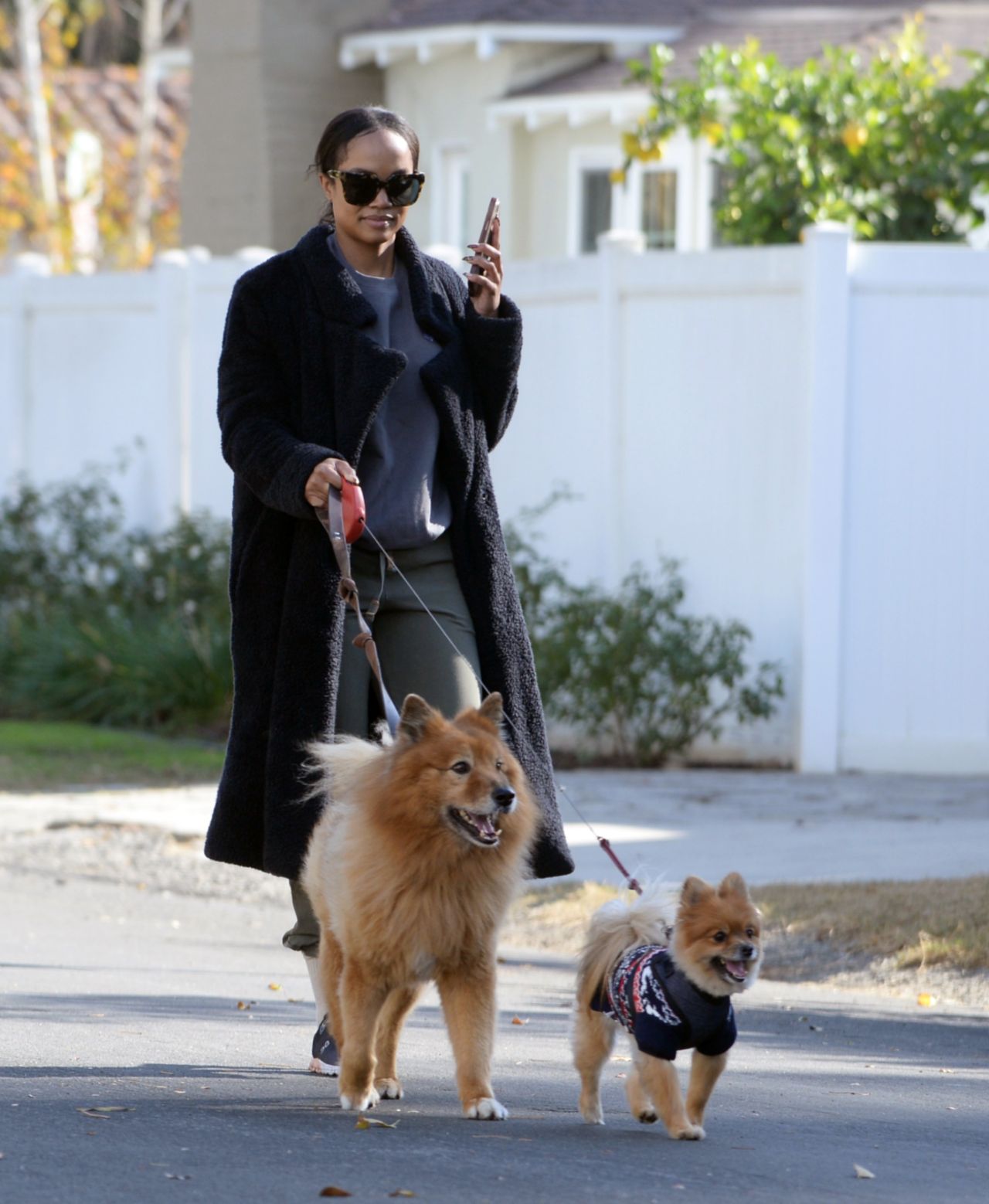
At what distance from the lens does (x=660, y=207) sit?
19.1 metres

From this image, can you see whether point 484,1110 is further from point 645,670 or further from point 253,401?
point 645,670

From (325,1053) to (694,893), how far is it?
1199 mm

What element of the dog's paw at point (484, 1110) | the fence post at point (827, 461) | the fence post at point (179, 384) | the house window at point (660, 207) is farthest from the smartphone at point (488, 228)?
the house window at point (660, 207)

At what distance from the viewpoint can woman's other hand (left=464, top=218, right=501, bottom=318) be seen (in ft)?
18.1

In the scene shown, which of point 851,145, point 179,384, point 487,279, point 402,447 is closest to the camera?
point 402,447

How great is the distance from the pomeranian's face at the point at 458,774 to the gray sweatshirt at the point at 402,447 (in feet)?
1.92

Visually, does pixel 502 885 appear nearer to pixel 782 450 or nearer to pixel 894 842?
pixel 894 842

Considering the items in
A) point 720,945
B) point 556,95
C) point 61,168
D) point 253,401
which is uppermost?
point 61,168

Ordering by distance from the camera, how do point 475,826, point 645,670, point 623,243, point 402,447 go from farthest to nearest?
point 623,243
point 645,670
point 402,447
point 475,826

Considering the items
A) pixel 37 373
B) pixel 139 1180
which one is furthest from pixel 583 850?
pixel 37 373

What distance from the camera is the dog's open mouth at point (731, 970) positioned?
493 centimetres

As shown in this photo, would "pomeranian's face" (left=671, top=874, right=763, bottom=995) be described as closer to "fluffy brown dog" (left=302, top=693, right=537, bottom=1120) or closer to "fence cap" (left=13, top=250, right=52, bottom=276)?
"fluffy brown dog" (left=302, top=693, right=537, bottom=1120)

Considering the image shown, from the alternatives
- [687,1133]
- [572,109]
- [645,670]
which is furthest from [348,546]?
[572,109]

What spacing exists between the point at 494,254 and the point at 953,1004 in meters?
3.36
